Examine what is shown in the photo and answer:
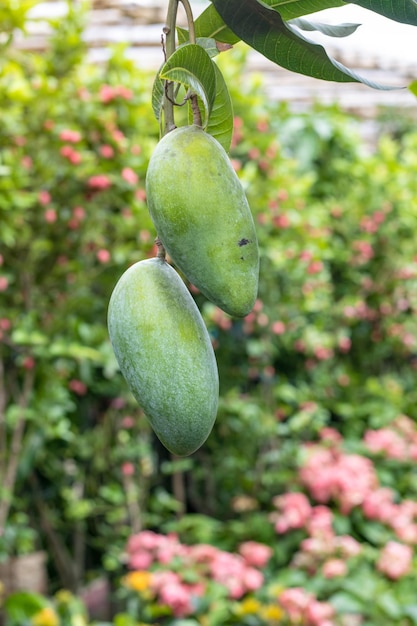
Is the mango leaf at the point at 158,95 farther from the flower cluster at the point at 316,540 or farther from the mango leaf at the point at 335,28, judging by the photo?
the flower cluster at the point at 316,540

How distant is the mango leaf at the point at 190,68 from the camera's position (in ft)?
1.28

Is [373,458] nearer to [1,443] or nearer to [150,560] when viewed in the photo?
[150,560]

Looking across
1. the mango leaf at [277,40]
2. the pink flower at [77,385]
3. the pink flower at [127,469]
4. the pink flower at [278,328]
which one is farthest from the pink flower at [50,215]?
the mango leaf at [277,40]

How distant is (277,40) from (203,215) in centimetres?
9

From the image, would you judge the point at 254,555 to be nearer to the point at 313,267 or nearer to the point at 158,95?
the point at 313,267

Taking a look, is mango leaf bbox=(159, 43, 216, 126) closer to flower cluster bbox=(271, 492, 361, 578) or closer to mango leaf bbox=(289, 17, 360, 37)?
mango leaf bbox=(289, 17, 360, 37)

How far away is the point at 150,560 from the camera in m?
2.74

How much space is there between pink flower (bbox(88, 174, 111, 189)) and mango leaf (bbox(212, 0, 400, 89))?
85.9 inches

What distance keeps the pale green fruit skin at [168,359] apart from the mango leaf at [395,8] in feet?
0.56

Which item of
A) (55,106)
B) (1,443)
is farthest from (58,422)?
(55,106)

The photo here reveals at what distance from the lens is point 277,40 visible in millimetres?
396

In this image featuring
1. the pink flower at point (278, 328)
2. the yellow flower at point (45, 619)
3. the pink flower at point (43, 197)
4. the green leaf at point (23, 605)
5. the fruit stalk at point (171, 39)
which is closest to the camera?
the fruit stalk at point (171, 39)

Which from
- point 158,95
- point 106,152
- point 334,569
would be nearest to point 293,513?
point 334,569

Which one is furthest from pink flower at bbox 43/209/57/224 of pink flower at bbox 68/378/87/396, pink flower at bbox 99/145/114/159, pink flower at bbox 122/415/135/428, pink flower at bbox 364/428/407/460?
pink flower at bbox 364/428/407/460
